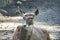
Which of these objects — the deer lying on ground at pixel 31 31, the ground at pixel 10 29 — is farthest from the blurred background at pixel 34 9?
the deer lying on ground at pixel 31 31

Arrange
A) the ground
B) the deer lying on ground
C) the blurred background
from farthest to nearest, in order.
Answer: the blurred background, the ground, the deer lying on ground

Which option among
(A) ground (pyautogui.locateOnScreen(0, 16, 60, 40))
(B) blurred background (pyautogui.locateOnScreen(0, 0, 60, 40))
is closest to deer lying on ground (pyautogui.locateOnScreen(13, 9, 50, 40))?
(A) ground (pyautogui.locateOnScreen(0, 16, 60, 40))

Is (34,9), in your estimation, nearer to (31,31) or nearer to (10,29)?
(10,29)

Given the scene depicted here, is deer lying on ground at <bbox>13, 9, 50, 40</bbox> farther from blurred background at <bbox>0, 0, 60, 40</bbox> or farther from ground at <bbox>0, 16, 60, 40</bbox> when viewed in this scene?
blurred background at <bbox>0, 0, 60, 40</bbox>

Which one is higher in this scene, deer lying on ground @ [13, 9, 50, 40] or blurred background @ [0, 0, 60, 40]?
blurred background @ [0, 0, 60, 40]

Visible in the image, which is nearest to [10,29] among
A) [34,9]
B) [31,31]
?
[31,31]

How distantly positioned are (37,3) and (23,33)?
10911mm

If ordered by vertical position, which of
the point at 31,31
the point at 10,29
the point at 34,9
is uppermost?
the point at 34,9

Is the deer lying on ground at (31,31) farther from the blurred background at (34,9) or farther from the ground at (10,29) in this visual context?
the blurred background at (34,9)

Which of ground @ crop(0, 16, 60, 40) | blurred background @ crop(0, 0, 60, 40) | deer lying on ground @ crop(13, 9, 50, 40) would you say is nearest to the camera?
deer lying on ground @ crop(13, 9, 50, 40)

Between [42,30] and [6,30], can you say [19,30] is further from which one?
[6,30]

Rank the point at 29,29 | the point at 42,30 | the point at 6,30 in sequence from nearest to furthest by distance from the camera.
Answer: the point at 29,29 → the point at 42,30 → the point at 6,30

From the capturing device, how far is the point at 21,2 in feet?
48.7

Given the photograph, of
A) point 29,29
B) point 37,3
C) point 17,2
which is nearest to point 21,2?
point 17,2
